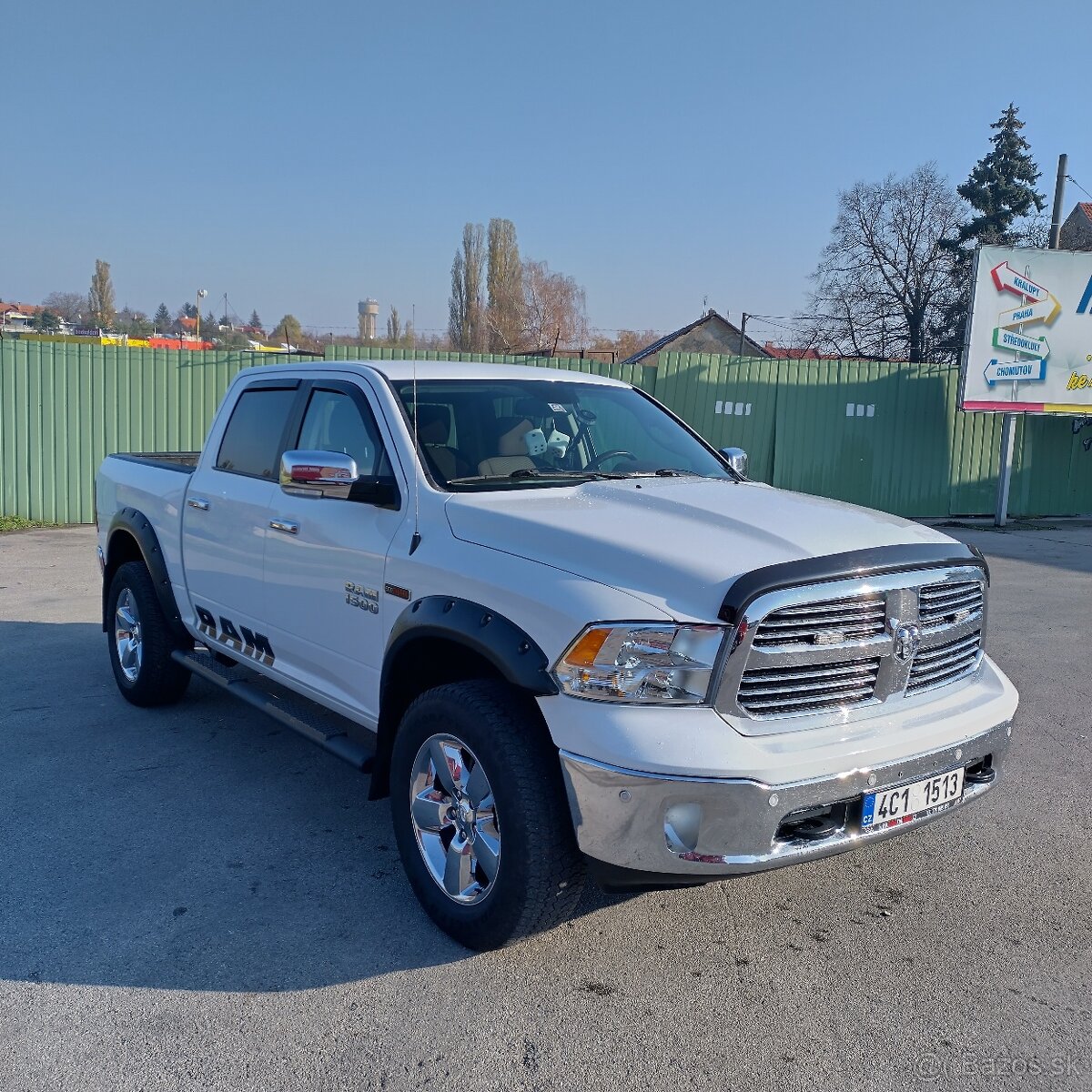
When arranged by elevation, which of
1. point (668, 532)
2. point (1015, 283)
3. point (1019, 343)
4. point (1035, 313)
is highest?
point (1015, 283)

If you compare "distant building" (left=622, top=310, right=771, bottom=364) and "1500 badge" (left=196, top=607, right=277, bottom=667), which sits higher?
"distant building" (left=622, top=310, right=771, bottom=364)

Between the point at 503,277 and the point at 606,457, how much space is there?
69133 mm

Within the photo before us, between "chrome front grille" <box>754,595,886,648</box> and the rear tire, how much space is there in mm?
3791

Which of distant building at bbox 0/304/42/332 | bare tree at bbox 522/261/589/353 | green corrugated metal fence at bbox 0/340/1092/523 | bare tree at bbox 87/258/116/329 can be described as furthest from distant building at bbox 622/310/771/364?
bare tree at bbox 87/258/116/329

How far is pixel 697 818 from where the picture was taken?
2719 millimetres

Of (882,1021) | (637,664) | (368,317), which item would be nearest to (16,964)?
(637,664)

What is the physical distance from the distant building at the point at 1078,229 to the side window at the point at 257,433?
40.0 metres

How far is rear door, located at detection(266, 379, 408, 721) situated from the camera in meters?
3.73

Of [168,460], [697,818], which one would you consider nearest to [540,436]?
[697,818]

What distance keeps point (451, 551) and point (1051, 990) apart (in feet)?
7.56

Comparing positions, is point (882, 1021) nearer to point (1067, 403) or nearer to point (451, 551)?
point (451, 551)

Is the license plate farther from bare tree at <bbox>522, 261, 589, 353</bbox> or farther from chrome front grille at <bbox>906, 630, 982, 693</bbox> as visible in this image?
bare tree at <bbox>522, 261, 589, 353</bbox>

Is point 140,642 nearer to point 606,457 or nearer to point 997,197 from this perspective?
point 606,457

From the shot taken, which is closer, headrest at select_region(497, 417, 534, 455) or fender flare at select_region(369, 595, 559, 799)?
fender flare at select_region(369, 595, 559, 799)
